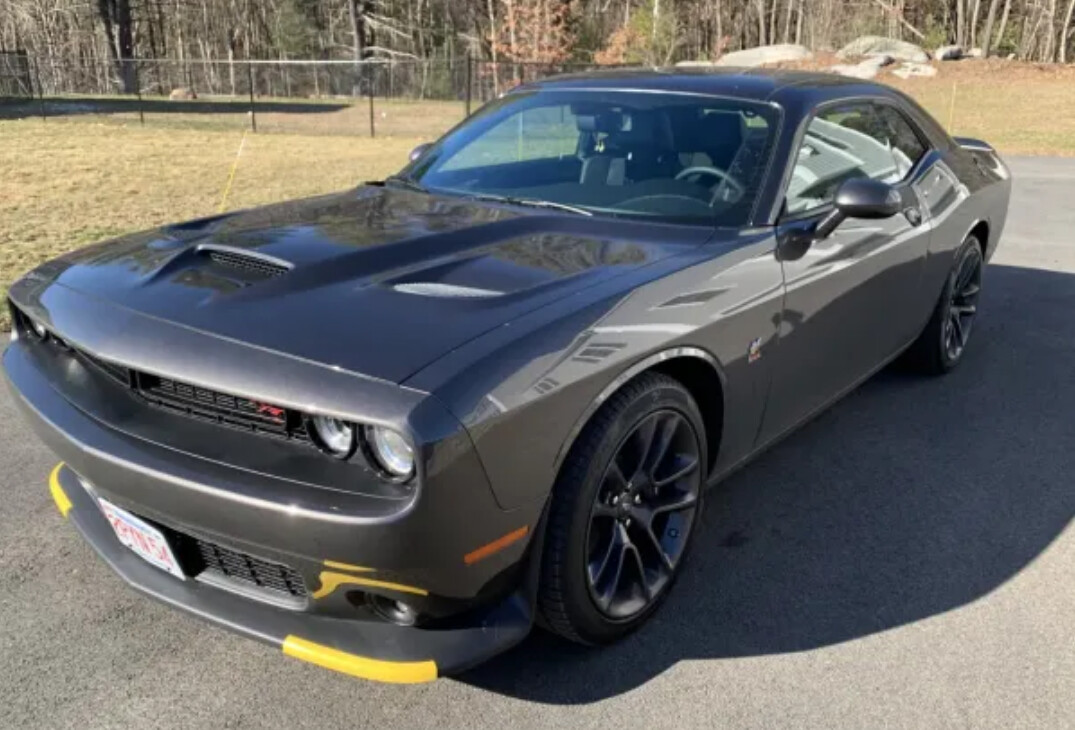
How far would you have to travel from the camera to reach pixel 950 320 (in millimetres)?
4949

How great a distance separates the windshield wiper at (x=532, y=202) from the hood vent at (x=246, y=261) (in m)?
1.05

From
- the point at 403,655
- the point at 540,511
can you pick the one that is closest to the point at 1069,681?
the point at 540,511

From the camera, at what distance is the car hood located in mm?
2199

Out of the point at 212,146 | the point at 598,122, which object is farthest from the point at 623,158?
the point at 212,146

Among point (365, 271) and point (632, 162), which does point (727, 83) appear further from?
point (365, 271)

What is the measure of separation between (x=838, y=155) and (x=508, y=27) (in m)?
42.3

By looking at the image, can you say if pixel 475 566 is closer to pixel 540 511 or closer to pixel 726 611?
pixel 540 511

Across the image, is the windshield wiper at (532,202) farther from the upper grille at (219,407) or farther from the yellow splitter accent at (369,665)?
the yellow splitter accent at (369,665)

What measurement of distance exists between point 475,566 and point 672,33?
1764 inches

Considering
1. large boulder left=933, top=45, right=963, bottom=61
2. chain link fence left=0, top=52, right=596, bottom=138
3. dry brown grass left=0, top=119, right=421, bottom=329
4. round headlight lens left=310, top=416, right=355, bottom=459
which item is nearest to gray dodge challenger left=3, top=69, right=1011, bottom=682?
round headlight lens left=310, top=416, right=355, bottom=459

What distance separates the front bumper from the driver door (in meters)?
1.40

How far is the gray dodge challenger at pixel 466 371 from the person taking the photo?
2062 millimetres

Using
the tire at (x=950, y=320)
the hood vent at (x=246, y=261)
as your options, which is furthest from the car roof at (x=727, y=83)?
the hood vent at (x=246, y=261)

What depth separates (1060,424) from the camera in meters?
4.45
